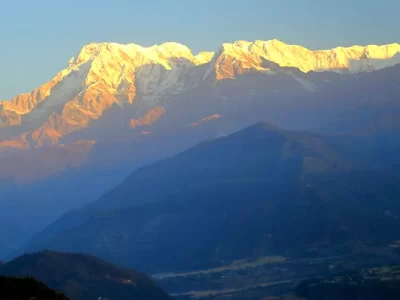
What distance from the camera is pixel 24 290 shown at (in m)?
93.3

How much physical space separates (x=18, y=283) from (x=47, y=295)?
4683 mm

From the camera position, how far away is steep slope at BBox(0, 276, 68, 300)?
3546 inches

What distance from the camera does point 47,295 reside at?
91312 millimetres

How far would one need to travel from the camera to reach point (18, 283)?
311 feet

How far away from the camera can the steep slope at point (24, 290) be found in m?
90.1
